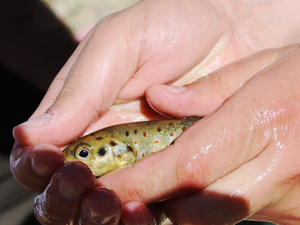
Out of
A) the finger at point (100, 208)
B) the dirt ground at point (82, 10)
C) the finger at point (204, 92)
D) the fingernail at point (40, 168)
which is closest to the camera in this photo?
the finger at point (100, 208)

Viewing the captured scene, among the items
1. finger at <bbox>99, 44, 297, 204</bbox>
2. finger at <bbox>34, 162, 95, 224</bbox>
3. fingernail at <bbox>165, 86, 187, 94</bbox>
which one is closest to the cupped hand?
finger at <bbox>99, 44, 297, 204</bbox>

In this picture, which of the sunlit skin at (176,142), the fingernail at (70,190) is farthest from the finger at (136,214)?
the fingernail at (70,190)

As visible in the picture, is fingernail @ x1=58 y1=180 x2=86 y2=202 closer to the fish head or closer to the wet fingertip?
the wet fingertip

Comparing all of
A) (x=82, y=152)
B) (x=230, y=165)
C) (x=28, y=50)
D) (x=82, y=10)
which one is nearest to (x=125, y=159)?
(x=82, y=152)

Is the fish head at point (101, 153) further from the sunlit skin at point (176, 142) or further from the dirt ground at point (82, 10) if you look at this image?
the dirt ground at point (82, 10)

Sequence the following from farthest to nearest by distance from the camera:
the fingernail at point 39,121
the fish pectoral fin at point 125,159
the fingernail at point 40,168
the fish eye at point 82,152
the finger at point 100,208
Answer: the fish pectoral fin at point 125,159 < the fish eye at point 82,152 < the fingernail at point 39,121 < the fingernail at point 40,168 < the finger at point 100,208

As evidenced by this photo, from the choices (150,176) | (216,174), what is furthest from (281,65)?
(150,176)

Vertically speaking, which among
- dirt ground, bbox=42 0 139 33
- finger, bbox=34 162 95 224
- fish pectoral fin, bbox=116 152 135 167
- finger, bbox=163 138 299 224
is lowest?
finger, bbox=163 138 299 224
